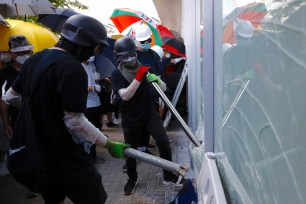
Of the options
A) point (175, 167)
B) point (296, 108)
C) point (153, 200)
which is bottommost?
point (153, 200)

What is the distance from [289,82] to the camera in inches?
32.6

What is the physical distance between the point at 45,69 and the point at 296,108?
192 cm

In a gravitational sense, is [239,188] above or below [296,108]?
below

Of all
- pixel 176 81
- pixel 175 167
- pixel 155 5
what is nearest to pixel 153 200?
pixel 175 167

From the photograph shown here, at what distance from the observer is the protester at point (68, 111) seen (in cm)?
240

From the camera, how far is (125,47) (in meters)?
4.04

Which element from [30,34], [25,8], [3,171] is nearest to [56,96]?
[30,34]

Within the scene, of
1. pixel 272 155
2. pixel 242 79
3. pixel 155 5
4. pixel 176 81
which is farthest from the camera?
pixel 155 5

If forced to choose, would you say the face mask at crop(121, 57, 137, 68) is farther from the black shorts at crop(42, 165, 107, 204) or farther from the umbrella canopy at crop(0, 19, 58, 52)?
the black shorts at crop(42, 165, 107, 204)

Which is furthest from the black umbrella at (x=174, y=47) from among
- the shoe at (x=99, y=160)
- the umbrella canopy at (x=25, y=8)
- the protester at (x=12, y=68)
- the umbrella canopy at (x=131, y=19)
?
the protester at (x=12, y=68)

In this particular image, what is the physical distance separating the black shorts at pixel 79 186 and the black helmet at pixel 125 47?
167 centimetres

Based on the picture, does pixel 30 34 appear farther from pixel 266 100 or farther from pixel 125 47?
pixel 266 100

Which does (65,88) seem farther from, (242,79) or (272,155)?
(272,155)

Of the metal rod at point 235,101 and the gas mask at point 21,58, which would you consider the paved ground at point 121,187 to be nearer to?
the gas mask at point 21,58
